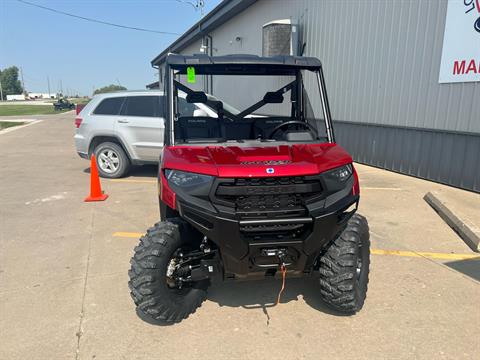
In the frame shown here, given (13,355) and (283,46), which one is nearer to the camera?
(13,355)

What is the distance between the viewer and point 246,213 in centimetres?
267

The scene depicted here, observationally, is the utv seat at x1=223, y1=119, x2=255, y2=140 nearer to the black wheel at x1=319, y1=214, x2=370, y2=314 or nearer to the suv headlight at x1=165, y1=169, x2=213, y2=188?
the suv headlight at x1=165, y1=169, x2=213, y2=188

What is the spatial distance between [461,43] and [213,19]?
47.1ft

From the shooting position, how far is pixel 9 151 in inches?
516

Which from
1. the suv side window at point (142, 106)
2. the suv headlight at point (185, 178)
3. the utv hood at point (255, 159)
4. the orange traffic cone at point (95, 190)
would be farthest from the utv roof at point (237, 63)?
the suv side window at point (142, 106)

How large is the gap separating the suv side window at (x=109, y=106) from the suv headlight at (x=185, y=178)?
6.07 metres

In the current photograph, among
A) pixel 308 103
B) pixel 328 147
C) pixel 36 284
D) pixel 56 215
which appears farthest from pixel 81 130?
pixel 328 147

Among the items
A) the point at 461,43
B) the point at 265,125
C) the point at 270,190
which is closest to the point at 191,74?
the point at 265,125

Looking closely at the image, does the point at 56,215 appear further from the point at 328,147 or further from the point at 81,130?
the point at 328,147

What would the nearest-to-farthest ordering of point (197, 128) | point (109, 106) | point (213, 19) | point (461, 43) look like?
point (197, 128) < point (461, 43) < point (109, 106) < point (213, 19)

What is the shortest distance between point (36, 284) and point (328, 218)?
2.92 meters

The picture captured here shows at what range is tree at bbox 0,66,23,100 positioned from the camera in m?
158

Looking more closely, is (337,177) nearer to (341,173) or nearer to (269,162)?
(341,173)

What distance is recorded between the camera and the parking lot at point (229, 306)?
2.85 m
